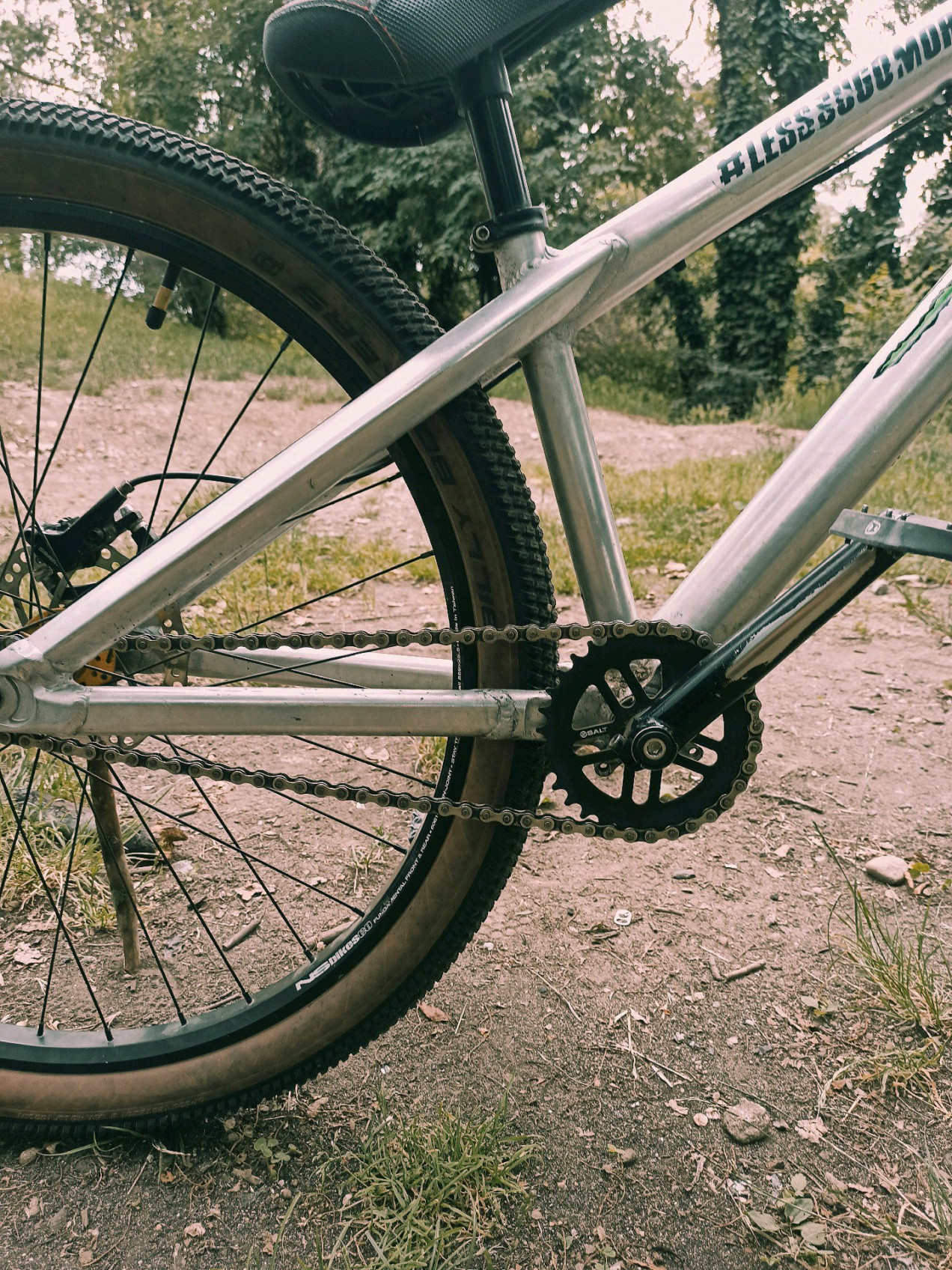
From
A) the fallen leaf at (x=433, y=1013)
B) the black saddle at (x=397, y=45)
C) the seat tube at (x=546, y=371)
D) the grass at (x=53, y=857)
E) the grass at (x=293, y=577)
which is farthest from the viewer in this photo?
the grass at (x=293, y=577)

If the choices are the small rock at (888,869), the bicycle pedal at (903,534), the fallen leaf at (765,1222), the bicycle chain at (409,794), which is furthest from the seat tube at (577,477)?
the small rock at (888,869)

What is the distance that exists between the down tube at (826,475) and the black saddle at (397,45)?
2.14ft

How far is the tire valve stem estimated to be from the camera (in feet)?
4.13

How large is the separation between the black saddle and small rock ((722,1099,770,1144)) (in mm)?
1654

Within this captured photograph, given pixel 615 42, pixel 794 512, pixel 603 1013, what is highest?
pixel 615 42

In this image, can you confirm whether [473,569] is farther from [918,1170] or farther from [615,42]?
[615,42]

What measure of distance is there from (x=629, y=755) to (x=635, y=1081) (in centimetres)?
66

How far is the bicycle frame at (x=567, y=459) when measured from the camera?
3.81 ft

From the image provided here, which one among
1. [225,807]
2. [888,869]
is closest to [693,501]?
[888,869]

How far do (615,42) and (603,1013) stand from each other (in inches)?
686

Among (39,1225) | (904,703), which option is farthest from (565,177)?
(39,1225)

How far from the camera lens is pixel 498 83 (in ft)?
3.95

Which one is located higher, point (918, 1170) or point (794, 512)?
point (794, 512)

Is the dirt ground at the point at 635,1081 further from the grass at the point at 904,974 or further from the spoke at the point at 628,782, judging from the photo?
the spoke at the point at 628,782
